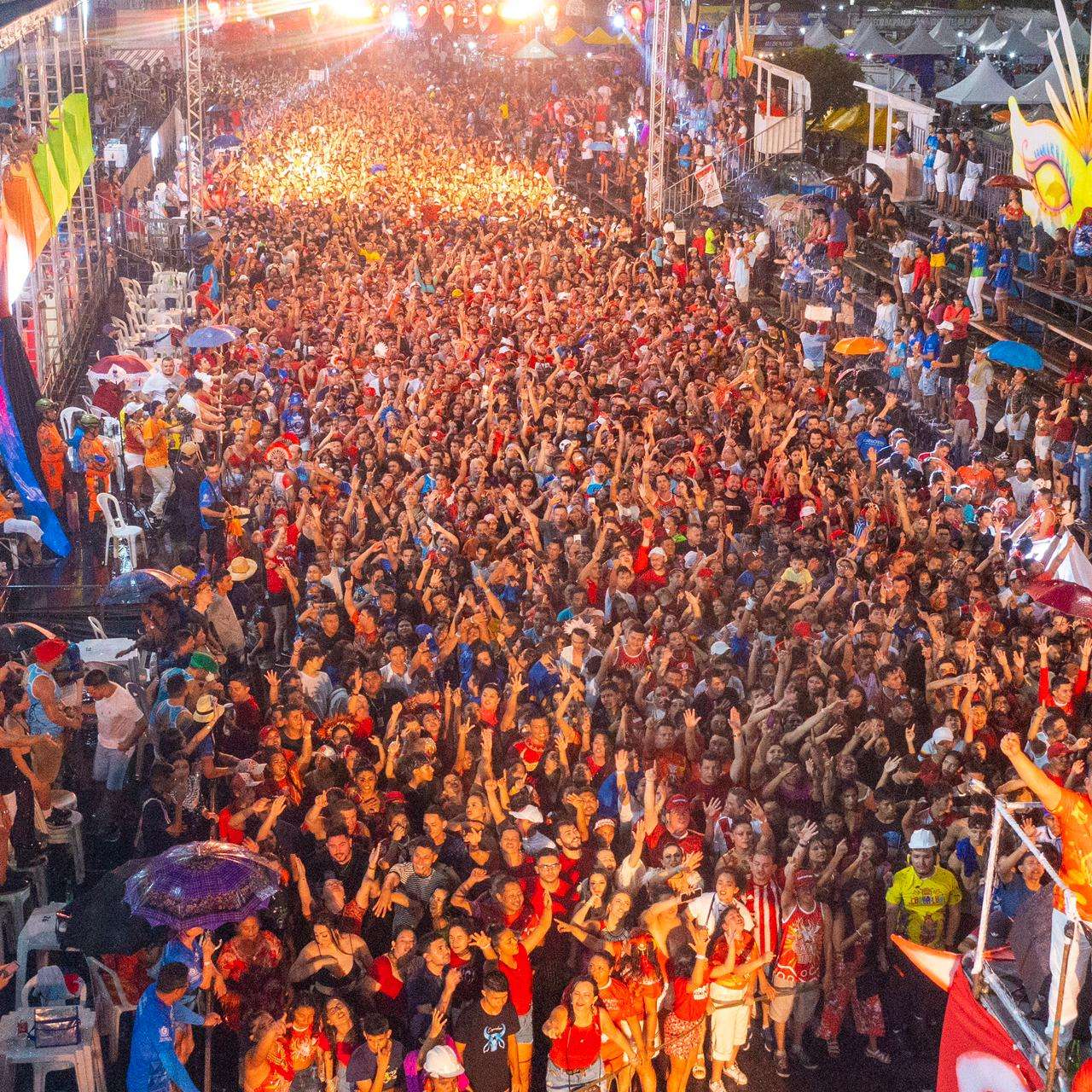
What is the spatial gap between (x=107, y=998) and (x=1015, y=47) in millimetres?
31786

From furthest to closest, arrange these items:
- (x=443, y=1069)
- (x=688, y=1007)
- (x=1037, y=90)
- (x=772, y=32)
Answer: (x=772, y=32) → (x=1037, y=90) → (x=688, y=1007) → (x=443, y=1069)

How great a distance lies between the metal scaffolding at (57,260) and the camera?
658 inches

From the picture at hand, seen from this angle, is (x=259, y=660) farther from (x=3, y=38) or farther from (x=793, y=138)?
(x=793, y=138)

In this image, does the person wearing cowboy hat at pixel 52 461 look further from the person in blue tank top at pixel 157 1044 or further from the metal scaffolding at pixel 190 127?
the metal scaffolding at pixel 190 127

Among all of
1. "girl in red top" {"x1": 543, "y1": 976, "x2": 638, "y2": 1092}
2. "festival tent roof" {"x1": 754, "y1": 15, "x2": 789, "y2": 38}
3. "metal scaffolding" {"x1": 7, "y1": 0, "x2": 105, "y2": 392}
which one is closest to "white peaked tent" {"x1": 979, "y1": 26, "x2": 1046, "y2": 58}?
"festival tent roof" {"x1": 754, "y1": 15, "x2": 789, "y2": 38}

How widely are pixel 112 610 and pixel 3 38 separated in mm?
5168

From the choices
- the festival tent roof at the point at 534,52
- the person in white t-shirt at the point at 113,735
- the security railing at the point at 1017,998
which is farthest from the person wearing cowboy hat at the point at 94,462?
the festival tent roof at the point at 534,52

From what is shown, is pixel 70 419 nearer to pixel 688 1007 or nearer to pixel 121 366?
pixel 121 366

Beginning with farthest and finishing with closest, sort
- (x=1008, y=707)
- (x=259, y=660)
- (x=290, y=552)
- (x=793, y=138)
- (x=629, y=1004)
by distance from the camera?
(x=793, y=138), (x=290, y=552), (x=259, y=660), (x=1008, y=707), (x=629, y=1004)

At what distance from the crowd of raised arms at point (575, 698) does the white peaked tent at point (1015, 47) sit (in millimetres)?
19138

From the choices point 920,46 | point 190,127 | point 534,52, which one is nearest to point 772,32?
point 534,52

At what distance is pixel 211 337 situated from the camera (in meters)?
16.2

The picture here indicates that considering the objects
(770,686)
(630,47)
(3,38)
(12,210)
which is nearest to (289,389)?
(12,210)

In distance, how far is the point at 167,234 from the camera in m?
25.9
